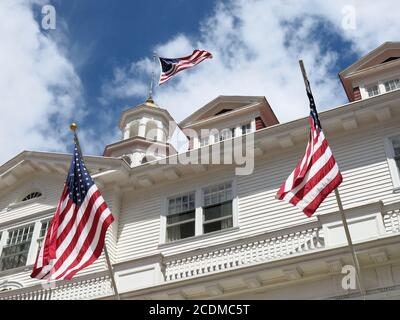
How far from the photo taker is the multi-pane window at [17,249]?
69.6 ft

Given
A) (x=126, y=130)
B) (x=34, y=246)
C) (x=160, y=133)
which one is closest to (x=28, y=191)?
(x=34, y=246)

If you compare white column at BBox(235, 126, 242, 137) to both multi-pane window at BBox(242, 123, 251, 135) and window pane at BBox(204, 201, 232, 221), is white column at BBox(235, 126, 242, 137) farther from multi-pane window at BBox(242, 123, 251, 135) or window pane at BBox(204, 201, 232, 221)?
window pane at BBox(204, 201, 232, 221)

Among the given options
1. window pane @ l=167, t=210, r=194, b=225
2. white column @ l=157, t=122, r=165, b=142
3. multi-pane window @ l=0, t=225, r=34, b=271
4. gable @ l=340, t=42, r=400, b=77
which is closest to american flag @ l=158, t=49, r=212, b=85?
gable @ l=340, t=42, r=400, b=77

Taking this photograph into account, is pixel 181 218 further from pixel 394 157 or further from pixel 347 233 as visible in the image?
pixel 347 233

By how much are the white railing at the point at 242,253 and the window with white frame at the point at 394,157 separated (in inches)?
114

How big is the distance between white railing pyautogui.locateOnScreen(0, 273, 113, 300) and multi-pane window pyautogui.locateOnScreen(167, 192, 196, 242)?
108 inches

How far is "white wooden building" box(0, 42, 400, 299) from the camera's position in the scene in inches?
584

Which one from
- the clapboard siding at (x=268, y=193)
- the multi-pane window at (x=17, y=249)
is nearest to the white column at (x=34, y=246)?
the multi-pane window at (x=17, y=249)

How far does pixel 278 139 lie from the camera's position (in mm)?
19047

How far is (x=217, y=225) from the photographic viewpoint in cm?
1872

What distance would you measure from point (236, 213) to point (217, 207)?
0.86 metres

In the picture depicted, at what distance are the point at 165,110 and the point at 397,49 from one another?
2045 centimetres
